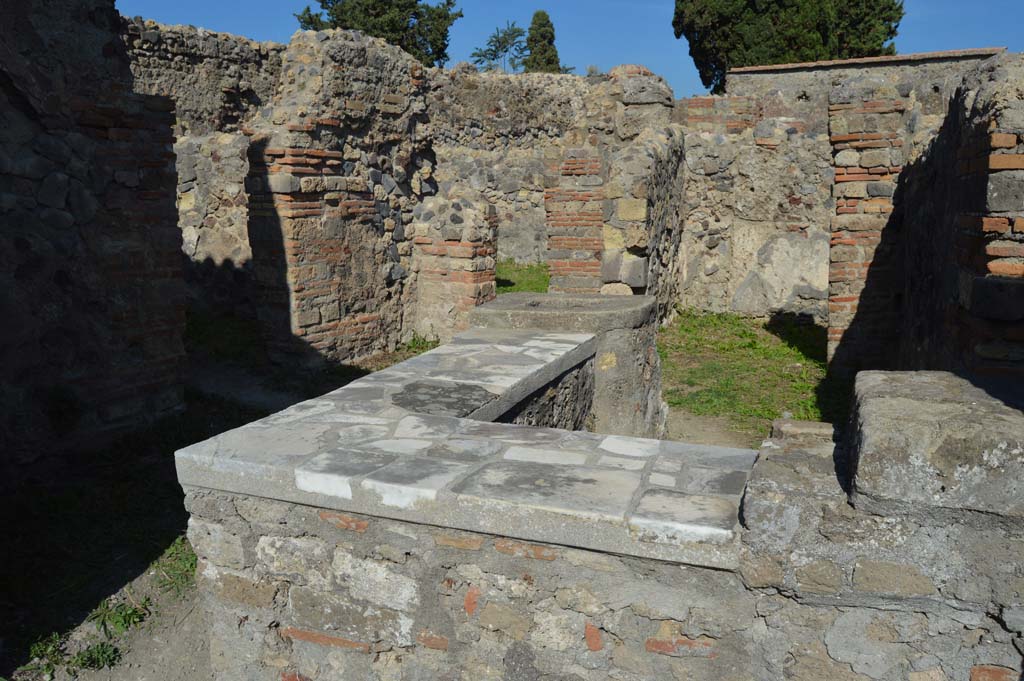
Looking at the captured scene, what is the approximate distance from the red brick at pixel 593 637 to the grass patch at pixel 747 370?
170 inches

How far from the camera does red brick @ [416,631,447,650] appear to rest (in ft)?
7.91

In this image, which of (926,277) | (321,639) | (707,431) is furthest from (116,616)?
(926,277)

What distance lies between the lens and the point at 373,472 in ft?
7.97

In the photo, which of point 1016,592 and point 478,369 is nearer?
point 1016,592

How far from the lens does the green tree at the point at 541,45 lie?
121 feet

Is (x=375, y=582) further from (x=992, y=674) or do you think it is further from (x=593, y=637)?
(x=992, y=674)

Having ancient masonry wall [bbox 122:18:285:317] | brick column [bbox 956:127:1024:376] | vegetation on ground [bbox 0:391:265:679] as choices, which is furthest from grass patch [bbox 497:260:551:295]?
brick column [bbox 956:127:1024:376]

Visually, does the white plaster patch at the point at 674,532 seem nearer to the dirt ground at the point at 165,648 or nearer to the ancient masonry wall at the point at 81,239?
the dirt ground at the point at 165,648

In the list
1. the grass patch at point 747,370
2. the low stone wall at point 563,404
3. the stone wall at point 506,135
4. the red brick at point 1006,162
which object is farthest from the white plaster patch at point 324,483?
the stone wall at point 506,135

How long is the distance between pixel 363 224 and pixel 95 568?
4831mm

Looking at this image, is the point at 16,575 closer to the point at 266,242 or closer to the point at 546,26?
the point at 266,242

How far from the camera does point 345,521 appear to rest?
245cm

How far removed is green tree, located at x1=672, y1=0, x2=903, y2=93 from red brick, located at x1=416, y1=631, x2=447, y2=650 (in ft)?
91.2

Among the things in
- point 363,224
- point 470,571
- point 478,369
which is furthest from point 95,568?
point 363,224
